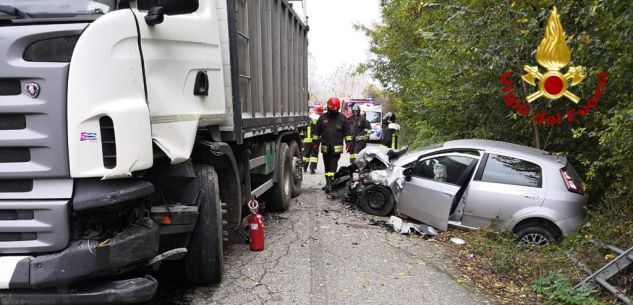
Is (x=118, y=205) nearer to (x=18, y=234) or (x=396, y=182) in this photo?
(x=18, y=234)

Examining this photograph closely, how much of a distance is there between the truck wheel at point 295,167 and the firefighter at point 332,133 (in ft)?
2.48

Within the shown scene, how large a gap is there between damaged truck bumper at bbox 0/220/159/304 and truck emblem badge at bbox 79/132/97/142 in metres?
0.58

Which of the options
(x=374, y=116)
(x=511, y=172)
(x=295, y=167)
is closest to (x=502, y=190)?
(x=511, y=172)

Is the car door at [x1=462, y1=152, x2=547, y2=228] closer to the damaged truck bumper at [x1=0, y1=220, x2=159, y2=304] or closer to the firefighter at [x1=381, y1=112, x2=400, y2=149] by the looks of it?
the damaged truck bumper at [x1=0, y1=220, x2=159, y2=304]

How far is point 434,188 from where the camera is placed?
19.5ft

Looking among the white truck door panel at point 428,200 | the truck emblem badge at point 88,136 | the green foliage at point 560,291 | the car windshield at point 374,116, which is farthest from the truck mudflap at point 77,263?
the car windshield at point 374,116

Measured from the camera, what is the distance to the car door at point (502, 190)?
17.5 ft

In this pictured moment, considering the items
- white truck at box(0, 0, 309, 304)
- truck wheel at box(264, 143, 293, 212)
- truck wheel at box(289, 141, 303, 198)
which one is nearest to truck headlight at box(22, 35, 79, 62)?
white truck at box(0, 0, 309, 304)

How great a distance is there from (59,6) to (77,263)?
1484mm

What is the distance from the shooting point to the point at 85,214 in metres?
2.60

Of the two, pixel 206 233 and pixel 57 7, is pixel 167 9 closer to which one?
pixel 57 7

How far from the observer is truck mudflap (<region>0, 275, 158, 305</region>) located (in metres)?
2.54

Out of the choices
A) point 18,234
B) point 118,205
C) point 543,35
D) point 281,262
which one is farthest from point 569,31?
point 18,234

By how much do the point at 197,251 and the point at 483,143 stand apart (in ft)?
13.4
